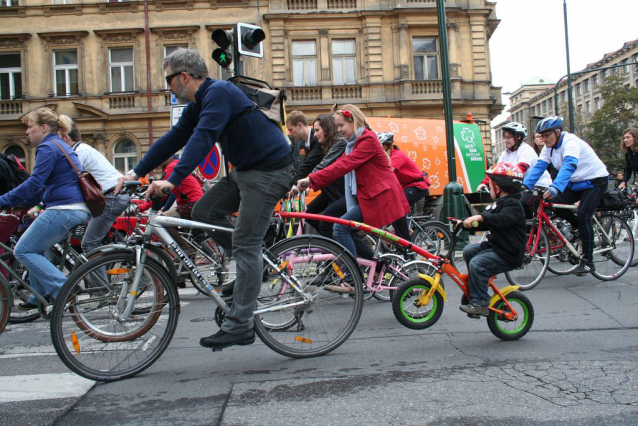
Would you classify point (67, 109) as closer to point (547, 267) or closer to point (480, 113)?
point (480, 113)

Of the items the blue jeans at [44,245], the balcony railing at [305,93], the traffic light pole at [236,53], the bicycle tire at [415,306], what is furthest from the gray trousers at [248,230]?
the balcony railing at [305,93]

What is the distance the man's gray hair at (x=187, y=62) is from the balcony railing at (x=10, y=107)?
26523 millimetres

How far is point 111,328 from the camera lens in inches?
147

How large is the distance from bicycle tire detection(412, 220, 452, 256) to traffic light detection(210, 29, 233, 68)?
3.91m

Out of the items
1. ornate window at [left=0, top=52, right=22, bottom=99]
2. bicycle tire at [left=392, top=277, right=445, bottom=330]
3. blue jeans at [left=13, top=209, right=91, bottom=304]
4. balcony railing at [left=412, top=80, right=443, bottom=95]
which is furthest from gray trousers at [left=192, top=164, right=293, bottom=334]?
ornate window at [left=0, top=52, right=22, bottom=99]

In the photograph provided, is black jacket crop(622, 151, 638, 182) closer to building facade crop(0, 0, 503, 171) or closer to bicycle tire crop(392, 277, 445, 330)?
bicycle tire crop(392, 277, 445, 330)

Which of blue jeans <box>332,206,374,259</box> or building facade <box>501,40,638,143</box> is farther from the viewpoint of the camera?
building facade <box>501,40,638,143</box>

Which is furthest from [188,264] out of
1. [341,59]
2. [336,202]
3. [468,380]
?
[341,59]

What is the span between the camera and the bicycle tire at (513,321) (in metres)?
4.50

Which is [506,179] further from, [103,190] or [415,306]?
[103,190]

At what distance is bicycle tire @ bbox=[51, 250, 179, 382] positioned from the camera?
3549mm

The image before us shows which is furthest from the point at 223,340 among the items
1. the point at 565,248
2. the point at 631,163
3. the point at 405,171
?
the point at 631,163

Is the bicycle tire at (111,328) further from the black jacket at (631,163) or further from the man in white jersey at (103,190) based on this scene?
the black jacket at (631,163)

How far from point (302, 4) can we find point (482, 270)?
24721 millimetres
